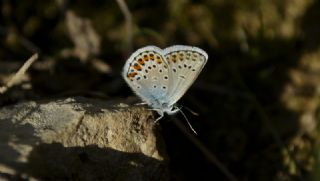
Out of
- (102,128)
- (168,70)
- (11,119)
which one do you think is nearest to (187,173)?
(168,70)

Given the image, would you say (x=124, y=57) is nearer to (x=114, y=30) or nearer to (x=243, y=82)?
(x=114, y=30)

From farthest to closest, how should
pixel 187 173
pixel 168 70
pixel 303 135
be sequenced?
1. pixel 303 135
2. pixel 187 173
3. pixel 168 70

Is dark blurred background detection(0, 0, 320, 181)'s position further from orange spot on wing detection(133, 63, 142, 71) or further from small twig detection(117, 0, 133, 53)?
orange spot on wing detection(133, 63, 142, 71)

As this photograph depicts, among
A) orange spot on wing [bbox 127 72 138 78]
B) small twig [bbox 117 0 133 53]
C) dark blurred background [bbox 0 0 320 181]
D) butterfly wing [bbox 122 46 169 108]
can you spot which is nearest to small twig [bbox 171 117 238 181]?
dark blurred background [bbox 0 0 320 181]

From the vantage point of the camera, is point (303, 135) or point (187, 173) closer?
point (187, 173)

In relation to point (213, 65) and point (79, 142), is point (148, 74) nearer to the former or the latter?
point (79, 142)

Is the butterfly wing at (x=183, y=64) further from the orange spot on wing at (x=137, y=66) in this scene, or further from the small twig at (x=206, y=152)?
the small twig at (x=206, y=152)

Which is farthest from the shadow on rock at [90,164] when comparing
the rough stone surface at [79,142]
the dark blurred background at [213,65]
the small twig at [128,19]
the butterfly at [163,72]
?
the small twig at [128,19]
